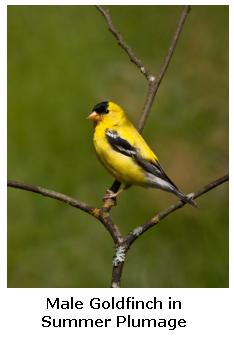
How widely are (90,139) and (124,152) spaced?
8.15 ft

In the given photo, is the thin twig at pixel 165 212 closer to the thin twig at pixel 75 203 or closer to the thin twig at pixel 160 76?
the thin twig at pixel 75 203

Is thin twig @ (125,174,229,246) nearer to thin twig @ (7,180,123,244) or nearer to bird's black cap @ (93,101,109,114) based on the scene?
thin twig @ (7,180,123,244)

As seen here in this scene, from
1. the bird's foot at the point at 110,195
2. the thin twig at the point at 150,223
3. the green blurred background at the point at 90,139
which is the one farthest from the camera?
the green blurred background at the point at 90,139

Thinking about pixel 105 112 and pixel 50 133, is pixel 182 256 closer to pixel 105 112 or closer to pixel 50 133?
pixel 50 133

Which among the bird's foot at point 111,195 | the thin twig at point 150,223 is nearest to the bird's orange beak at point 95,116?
the bird's foot at point 111,195

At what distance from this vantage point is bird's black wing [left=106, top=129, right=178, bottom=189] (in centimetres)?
279

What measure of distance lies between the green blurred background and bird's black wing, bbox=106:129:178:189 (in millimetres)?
1309

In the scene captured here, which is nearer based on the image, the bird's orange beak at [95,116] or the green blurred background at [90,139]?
the bird's orange beak at [95,116]

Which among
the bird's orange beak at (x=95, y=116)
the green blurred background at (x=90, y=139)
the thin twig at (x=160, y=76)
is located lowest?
the thin twig at (x=160, y=76)

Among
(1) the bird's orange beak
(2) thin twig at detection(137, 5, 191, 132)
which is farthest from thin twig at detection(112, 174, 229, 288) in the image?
(1) the bird's orange beak

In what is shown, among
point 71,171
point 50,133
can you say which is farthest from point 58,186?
point 50,133

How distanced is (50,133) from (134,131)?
281 cm

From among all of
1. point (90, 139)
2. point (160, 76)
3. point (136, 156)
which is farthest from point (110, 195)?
point (90, 139)

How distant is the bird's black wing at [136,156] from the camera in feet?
9.15
